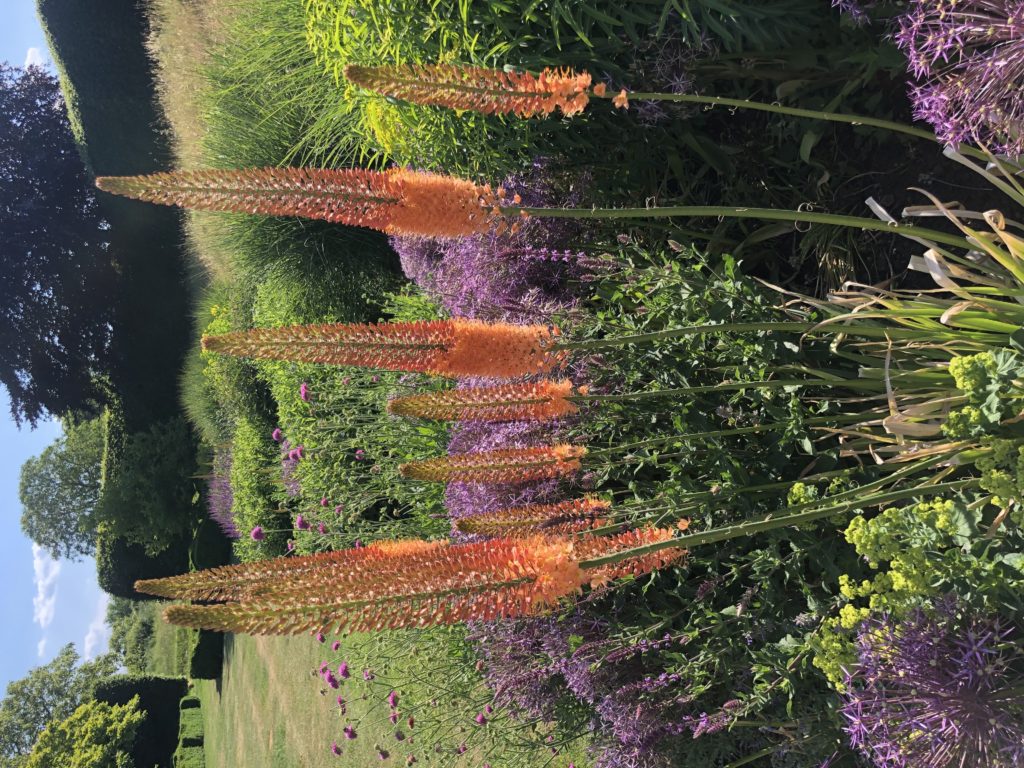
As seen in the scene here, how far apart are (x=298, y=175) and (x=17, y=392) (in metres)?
18.5

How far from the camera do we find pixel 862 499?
1992 millimetres

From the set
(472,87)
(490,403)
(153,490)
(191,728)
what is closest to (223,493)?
(153,490)

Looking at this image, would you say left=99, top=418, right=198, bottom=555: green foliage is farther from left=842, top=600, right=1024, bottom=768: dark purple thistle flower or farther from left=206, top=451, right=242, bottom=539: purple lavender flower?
left=842, top=600, right=1024, bottom=768: dark purple thistle flower

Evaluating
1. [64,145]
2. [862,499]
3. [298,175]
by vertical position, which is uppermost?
[64,145]

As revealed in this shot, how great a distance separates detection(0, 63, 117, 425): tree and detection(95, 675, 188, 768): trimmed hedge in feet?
26.0

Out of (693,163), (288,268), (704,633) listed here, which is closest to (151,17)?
(288,268)

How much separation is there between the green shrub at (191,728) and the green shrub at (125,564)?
11.6 ft

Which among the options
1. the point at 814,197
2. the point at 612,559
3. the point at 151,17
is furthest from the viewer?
the point at 151,17

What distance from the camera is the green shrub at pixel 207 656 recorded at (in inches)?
590

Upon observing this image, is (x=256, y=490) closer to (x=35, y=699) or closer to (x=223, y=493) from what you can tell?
(x=223, y=493)

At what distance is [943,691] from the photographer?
6.04 ft

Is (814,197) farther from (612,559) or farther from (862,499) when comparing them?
(612,559)

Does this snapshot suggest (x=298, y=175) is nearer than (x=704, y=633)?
Yes

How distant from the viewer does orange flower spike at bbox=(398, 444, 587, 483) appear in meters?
2.32
